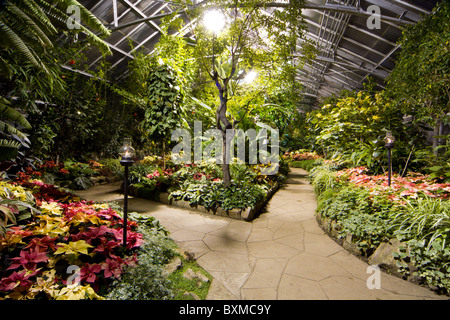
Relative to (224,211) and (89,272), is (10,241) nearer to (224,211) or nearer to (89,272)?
(89,272)

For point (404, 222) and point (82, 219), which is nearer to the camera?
point (82, 219)

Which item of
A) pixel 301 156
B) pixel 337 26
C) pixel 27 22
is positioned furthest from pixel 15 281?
pixel 301 156

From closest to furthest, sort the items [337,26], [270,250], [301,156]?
[270,250] < [337,26] < [301,156]

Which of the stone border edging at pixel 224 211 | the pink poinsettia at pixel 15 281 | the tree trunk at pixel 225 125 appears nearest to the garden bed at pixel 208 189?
the stone border edging at pixel 224 211

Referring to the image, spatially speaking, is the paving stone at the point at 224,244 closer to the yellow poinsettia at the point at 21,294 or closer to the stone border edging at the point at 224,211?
the stone border edging at the point at 224,211

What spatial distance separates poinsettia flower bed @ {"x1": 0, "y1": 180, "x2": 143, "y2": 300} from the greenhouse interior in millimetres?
12

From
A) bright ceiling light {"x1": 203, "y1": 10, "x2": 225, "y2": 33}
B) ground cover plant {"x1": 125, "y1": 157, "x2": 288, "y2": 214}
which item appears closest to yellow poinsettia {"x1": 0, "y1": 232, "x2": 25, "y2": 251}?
ground cover plant {"x1": 125, "y1": 157, "x2": 288, "y2": 214}

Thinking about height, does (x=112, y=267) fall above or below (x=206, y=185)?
below

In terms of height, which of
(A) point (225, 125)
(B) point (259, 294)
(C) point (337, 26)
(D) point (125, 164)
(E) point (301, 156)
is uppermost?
(C) point (337, 26)

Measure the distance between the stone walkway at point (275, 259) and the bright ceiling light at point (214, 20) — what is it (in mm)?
3800

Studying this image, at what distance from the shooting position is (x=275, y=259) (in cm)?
266

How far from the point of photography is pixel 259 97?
16.5 ft

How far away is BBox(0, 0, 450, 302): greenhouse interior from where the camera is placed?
6.42 feet

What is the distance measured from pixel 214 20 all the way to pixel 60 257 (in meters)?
4.57
